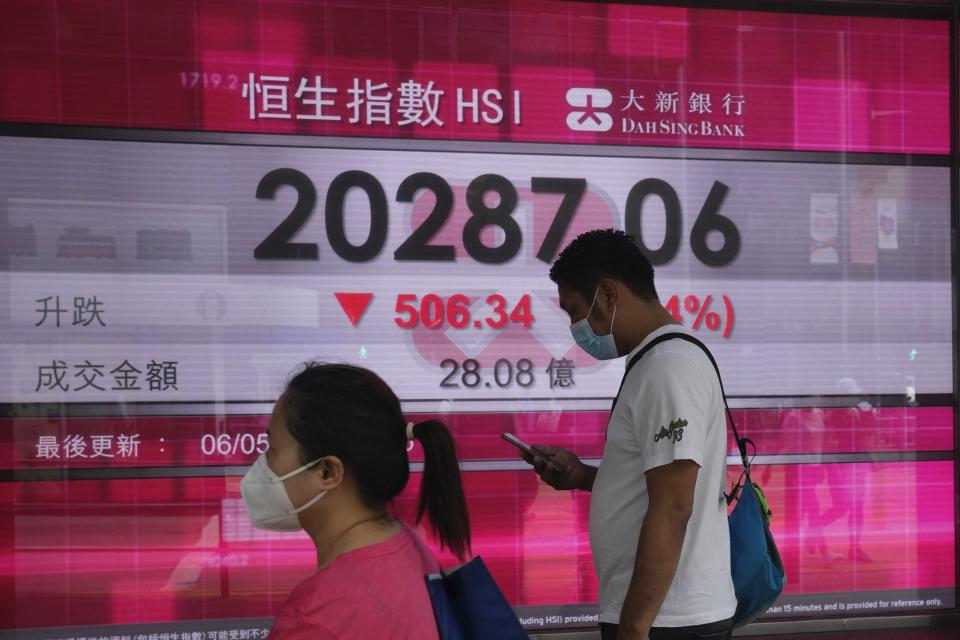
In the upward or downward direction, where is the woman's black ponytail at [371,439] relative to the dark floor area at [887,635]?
upward

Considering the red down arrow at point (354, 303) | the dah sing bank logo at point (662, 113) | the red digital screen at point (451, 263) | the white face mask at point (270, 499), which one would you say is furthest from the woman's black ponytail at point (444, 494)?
the dah sing bank logo at point (662, 113)

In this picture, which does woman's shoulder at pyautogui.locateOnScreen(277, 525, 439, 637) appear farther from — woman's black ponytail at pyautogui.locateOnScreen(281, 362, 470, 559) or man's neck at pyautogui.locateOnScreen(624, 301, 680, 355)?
man's neck at pyautogui.locateOnScreen(624, 301, 680, 355)

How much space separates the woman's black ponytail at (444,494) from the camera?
1.58m

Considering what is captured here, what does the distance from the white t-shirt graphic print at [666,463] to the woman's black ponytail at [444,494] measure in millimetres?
697

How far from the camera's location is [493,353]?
4.10 m

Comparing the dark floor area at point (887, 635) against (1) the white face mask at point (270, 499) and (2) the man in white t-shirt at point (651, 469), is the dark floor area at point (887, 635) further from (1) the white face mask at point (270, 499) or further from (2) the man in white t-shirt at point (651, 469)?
(1) the white face mask at point (270, 499)

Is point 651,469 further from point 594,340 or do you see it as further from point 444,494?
point 444,494

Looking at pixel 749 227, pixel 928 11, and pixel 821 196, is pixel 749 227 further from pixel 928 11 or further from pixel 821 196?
pixel 928 11

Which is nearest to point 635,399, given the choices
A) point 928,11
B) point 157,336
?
point 157,336

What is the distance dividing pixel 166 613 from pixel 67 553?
1.46 ft

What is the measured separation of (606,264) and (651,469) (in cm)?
54

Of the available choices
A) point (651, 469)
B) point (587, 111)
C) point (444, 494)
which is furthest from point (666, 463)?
point (587, 111)

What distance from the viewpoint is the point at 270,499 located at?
1.65 m

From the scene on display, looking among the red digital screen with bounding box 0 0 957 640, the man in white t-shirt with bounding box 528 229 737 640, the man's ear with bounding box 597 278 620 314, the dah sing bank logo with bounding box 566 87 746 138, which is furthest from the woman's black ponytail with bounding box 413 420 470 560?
the dah sing bank logo with bounding box 566 87 746 138
